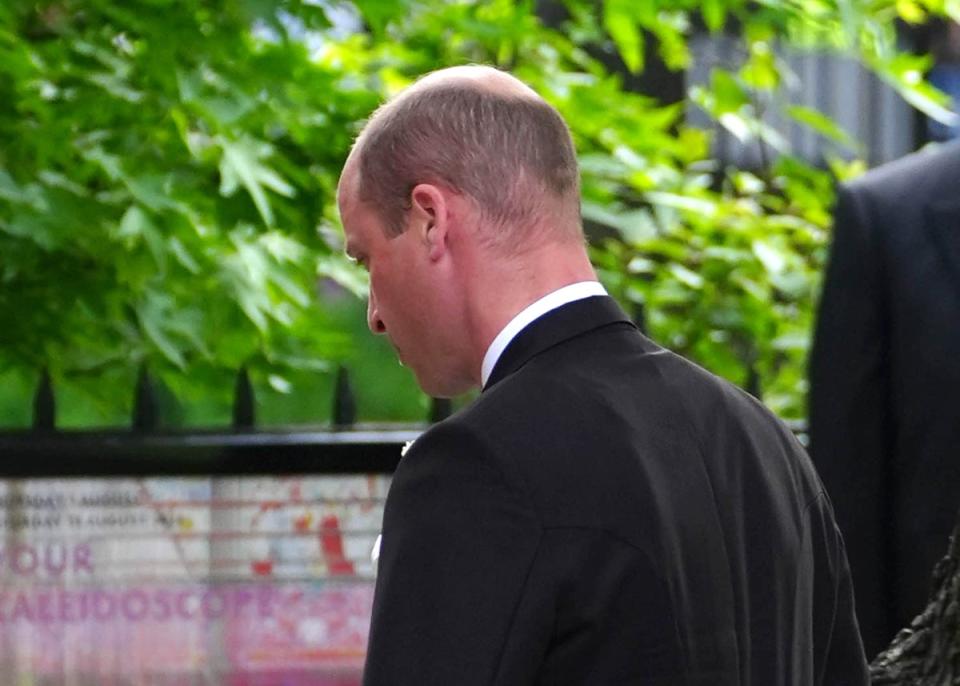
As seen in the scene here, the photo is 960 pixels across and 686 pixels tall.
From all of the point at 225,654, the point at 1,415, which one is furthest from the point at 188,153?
the point at 1,415

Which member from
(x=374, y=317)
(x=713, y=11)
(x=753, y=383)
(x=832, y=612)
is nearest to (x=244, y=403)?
(x=753, y=383)

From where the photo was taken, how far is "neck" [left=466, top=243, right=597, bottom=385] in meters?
1.68

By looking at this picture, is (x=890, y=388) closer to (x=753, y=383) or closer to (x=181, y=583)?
(x=753, y=383)

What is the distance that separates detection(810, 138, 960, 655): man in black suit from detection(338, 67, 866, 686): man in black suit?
0.84 metres

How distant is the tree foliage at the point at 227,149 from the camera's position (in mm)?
3482

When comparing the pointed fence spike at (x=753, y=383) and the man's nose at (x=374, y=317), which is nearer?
the man's nose at (x=374, y=317)

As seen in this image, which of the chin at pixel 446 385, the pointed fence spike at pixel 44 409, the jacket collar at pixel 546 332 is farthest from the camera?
the pointed fence spike at pixel 44 409

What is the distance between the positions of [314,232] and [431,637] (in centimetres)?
240

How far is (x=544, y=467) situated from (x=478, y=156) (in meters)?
0.34

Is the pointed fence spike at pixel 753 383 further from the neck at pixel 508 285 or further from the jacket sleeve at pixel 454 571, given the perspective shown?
the jacket sleeve at pixel 454 571

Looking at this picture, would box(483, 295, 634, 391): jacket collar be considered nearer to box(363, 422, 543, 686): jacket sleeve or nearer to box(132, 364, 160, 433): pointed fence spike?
box(363, 422, 543, 686): jacket sleeve

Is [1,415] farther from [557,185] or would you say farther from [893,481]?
[557,185]

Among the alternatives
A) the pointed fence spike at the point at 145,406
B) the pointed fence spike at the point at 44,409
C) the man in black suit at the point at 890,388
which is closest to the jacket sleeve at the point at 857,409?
the man in black suit at the point at 890,388

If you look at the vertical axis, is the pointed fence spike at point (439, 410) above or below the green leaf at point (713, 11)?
below
